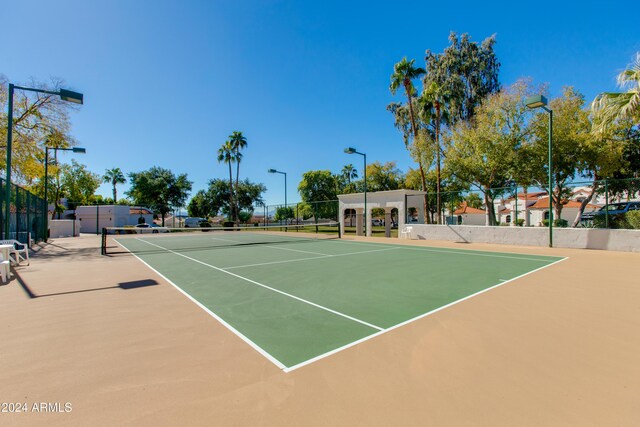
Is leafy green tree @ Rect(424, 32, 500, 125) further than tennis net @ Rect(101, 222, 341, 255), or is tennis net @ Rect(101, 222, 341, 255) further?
leafy green tree @ Rect(424, 32, 500, 125)

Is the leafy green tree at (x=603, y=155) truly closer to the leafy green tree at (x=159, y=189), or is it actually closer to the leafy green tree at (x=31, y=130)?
the leafy green tree at (x=31, y=130)

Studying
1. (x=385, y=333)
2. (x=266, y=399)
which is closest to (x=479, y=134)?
(x=385, y=333)

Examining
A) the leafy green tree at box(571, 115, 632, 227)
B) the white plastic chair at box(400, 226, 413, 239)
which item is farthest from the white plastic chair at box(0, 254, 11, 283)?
the leafy green tree at box(571, 115, 632, 227)

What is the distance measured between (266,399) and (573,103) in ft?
88.8

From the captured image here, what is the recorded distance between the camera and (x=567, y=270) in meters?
8.91

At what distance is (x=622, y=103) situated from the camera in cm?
1247

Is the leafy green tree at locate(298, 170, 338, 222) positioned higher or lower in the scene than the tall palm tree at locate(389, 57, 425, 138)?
lower

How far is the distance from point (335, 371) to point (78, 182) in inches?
2632

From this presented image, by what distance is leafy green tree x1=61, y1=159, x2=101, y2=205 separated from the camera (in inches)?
2037

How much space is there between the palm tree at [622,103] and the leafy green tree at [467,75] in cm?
1799

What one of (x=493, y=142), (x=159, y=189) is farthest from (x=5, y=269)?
(x=159, y=189)

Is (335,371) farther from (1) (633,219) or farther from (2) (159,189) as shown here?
(2) (159,189)

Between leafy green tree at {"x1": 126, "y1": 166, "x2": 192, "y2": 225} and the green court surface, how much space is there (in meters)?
48.1

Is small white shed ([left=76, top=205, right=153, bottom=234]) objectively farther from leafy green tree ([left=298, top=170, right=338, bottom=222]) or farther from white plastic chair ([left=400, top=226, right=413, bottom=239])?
white plastic chair ([left=400, top=226, right=413, bottom=239])
